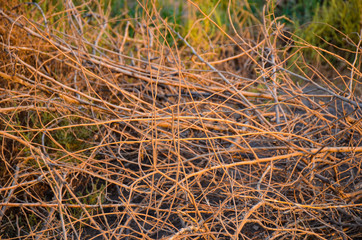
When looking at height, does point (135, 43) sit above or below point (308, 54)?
above

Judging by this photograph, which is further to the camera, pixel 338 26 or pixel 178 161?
pixel 338 26

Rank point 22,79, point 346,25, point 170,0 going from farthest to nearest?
point 170,0
point 346,25
point 22,79

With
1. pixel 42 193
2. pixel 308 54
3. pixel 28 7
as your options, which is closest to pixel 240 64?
pixel 308 54

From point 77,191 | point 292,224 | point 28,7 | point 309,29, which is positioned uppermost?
point 28,7

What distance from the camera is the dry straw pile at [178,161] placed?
1.45 meters

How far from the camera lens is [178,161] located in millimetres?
1145

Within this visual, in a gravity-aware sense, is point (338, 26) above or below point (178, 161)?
below

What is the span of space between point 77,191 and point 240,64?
2217mm

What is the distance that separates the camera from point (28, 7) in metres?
2.92

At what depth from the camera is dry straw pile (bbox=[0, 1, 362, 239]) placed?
1452 millimetres

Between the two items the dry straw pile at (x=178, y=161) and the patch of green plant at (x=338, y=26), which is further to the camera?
the patch of green plant at (x=338, y=26)

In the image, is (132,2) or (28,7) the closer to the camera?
(28,7)

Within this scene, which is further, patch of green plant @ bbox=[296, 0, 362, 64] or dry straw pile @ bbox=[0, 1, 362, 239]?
patch of green plant @ bbox=[296, 0, 362, 64]

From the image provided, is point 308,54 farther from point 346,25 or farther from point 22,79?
point 22,79
